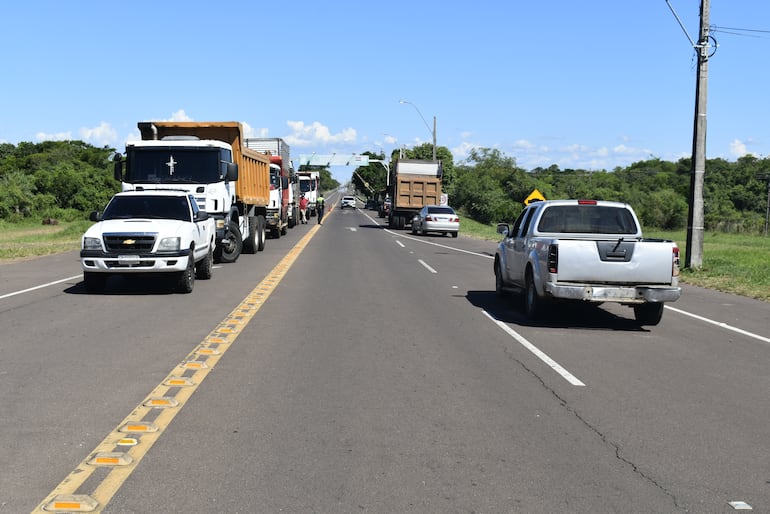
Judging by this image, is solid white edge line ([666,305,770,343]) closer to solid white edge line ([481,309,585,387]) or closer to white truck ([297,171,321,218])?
solid white edge line ([481,309,585,387])

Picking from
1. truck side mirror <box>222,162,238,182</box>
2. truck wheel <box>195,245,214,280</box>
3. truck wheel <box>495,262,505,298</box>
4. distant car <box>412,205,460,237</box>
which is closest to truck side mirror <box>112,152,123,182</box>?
truck side mirror <box>222,162,238,182</box>

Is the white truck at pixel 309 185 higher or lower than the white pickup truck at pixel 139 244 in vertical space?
higher

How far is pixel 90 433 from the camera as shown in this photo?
18.9 feet

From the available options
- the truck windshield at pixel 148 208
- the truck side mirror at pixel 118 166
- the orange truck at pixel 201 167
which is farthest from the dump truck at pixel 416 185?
the truck windshield at pixel 148 208

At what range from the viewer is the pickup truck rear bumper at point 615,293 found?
10.8 meters

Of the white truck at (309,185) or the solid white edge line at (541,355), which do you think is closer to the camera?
the solid white edge line at (541,355)

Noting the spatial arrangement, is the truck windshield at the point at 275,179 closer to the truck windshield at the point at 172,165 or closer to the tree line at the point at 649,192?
the truck windshield at the point at 172,165

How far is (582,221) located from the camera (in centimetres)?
1260

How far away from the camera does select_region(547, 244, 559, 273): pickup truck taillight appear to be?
35.5ft

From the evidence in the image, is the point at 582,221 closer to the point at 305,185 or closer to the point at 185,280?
the point at 185,280

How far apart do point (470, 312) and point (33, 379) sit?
7075 millimetres

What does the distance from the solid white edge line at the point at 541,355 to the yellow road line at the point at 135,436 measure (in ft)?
11.8

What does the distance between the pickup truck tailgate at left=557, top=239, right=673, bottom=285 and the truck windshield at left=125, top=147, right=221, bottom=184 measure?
10.9 m

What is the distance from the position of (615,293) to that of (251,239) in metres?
15.7
